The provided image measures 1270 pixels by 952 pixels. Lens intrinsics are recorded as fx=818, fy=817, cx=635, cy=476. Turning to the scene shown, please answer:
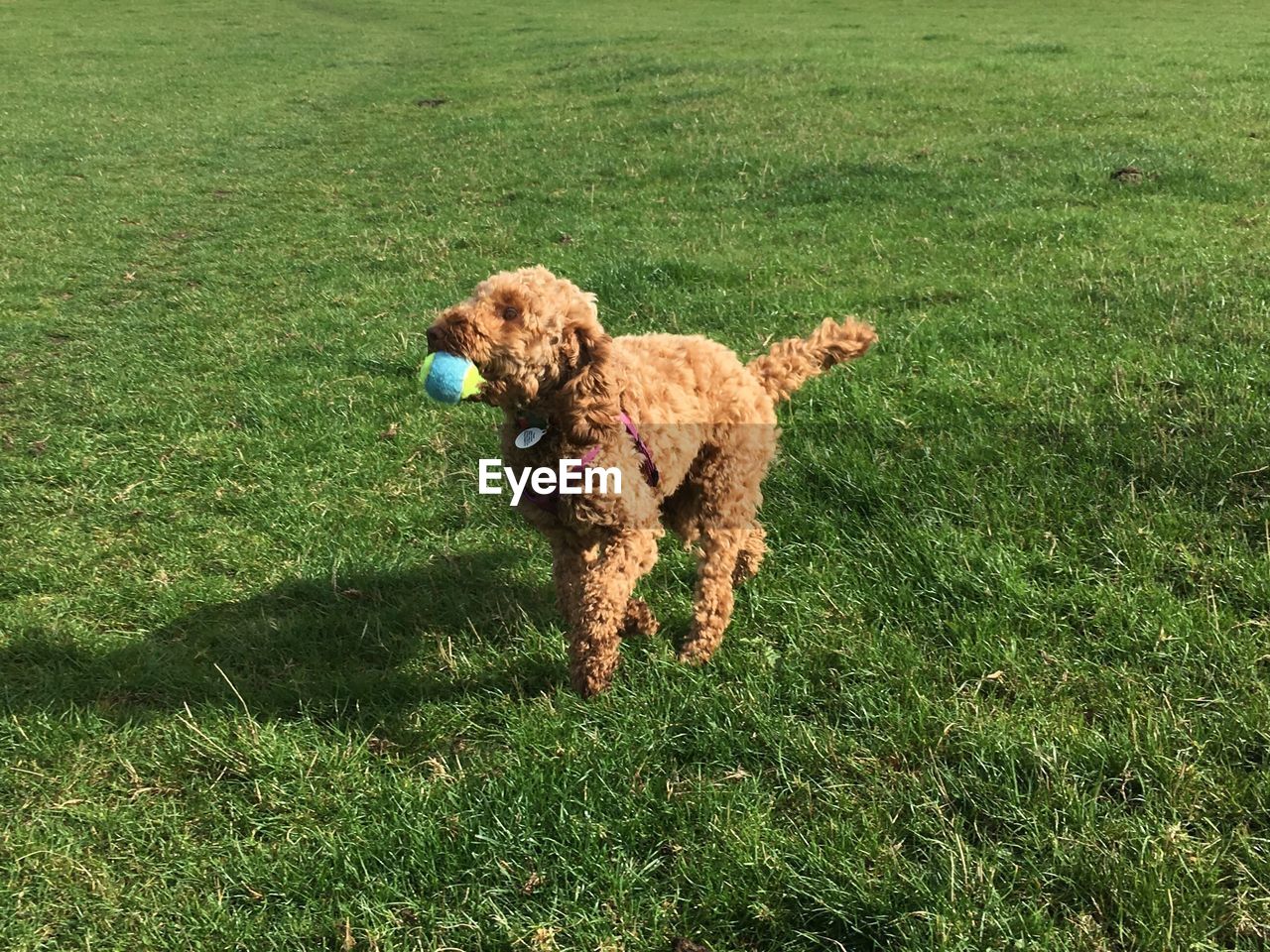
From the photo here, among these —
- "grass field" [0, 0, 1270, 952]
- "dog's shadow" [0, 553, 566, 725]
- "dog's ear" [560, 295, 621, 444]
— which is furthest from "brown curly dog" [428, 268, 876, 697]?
"dog's shadow" [0, 553, 566, 725]

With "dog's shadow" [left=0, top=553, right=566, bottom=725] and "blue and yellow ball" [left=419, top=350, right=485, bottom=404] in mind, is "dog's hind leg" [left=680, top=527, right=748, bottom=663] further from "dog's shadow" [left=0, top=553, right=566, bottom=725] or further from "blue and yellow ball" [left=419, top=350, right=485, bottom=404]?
"blue and yellow ball" [left=419, top=350, right=485, bottom=404]

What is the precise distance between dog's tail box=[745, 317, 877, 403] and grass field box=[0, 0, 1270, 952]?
76 cm

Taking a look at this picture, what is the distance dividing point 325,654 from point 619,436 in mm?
2063

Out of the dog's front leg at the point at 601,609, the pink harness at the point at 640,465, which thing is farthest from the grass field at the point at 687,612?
the pink harness at the point at 640,465

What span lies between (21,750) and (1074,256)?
358 inches

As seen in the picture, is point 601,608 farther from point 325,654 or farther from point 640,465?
point 325,654

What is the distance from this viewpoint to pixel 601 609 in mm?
3777

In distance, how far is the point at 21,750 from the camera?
12.3 ft

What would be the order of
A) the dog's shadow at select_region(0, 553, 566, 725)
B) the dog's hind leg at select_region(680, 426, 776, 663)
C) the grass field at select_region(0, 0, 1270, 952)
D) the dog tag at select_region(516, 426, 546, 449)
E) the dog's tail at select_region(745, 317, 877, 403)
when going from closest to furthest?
the grass field at select_region(0, 0, 1270, 952)
the dog tag at select_region(516, 426, 546, 449)
the dog's shadow at select_region(0, 553, 566, 725)
the dog's hind leg at select_region(680, 426, 776, 663)
the dog's tail at select_region(745, 317, 877, 403)

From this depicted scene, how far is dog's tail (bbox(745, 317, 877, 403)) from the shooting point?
4762 millimetres

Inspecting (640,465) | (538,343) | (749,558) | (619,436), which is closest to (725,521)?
(749,558)

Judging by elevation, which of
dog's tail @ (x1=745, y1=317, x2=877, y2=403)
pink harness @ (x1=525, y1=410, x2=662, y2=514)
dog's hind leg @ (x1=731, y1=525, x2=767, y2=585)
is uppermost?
dog's tail @ (x1=745, y1=317, x2=877, y2=403)

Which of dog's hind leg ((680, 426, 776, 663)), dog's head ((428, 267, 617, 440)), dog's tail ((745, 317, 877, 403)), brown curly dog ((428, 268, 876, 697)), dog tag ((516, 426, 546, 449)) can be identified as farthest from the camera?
dog's tail ((745, 317, 877, 403))

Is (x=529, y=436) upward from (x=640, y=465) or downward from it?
upward
